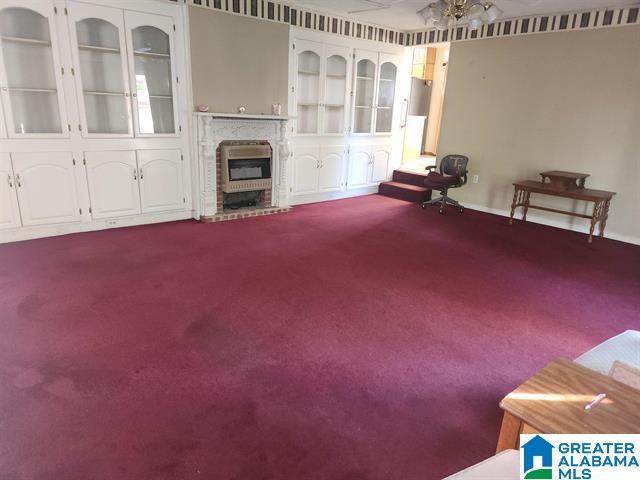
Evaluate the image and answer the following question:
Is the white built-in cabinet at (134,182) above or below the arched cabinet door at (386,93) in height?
below

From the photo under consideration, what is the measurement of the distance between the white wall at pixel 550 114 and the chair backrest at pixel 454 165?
10.0 inches

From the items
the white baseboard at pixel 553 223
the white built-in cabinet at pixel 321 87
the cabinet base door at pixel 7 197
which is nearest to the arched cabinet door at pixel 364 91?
the white built-in cabinet at pixel 321 87

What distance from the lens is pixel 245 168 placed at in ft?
18.9

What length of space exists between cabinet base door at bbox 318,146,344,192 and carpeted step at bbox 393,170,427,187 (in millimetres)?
1267

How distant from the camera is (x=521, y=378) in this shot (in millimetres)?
2525

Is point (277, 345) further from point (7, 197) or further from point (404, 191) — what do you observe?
point (404, 191)

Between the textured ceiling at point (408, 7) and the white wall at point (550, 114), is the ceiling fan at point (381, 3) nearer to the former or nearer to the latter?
the textured ceiling at point (408, 7)

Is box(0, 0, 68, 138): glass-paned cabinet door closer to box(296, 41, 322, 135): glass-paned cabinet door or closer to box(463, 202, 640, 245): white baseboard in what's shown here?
box(296, 41, 322, 135): glass-paned cabinet door

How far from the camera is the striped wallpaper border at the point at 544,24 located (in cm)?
502

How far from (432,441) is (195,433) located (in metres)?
1.10

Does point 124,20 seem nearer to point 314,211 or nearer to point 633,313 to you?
point 314,211

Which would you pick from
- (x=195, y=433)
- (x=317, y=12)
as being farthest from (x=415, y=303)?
(x=317, y=12)

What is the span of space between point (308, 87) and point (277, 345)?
15.0ft

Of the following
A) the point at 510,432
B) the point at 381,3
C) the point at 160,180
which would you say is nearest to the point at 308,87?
the point at 381,3
